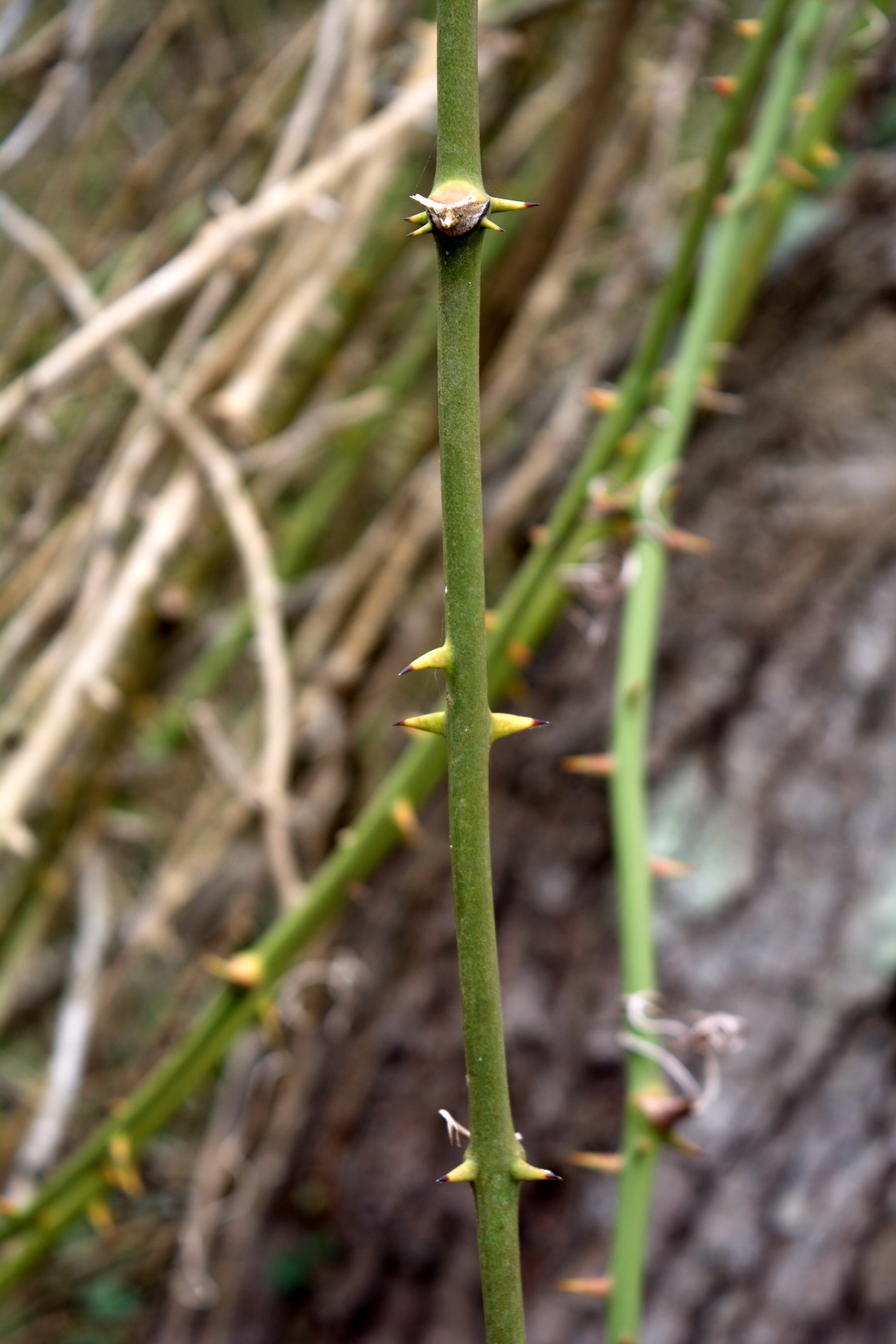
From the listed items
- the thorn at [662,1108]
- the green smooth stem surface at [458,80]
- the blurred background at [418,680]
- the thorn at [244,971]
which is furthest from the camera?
the blurred background at [418,680]

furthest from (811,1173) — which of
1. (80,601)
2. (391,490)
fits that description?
(391,490)

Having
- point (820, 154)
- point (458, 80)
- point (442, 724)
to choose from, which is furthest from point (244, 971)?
point (820, 154)

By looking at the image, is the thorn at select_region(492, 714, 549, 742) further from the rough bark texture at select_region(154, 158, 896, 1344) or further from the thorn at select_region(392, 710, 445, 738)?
the rough bark texture at select_region(154, 158, 896, 1344)

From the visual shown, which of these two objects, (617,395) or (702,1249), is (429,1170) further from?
(617,395)

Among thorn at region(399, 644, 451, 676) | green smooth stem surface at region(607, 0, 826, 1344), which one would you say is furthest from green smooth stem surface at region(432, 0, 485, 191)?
green smooth stem surface at region(607, 0, 826, 1344)

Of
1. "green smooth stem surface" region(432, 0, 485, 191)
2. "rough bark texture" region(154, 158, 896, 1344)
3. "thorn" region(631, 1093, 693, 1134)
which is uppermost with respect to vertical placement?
"green smooth stem surface" region(432, 0, 485, 191)

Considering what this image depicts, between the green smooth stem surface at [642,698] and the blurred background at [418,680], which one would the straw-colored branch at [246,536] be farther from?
the green smooth stem surface at [642,698]

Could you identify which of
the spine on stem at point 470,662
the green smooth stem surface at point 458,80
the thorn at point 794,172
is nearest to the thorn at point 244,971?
the spine on stem at point 470,662
